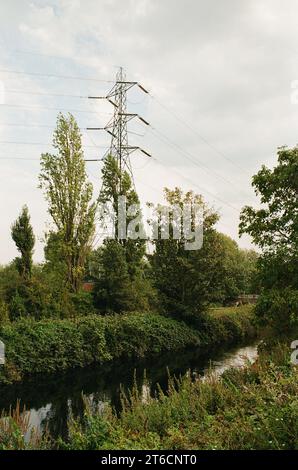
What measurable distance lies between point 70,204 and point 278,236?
1621 centimetres

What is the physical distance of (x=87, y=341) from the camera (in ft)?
75.7

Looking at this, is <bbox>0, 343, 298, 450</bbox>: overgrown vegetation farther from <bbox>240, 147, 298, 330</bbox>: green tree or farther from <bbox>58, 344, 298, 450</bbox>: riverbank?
<bbox>240, 147, 298, 330</bbox>: green tree

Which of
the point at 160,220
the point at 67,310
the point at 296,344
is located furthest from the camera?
the point at 160,220

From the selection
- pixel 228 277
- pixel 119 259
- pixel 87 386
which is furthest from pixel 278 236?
pixel 228 277

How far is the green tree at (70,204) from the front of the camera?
29.2m

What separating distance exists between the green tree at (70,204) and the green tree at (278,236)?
14.6m

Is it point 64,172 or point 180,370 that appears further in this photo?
point 64,172

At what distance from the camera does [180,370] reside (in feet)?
74.0

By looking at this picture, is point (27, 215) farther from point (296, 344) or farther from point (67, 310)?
point (296, 344)

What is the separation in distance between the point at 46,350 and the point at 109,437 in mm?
14129

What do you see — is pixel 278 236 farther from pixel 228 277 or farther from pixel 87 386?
pixel 228 277

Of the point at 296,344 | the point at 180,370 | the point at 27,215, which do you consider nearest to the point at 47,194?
the point at 27,215

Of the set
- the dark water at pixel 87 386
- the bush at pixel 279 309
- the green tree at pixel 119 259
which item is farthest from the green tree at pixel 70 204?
the bush at pixel 279 309

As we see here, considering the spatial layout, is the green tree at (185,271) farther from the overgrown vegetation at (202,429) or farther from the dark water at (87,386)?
the overgrown vegetation at (202,429)
